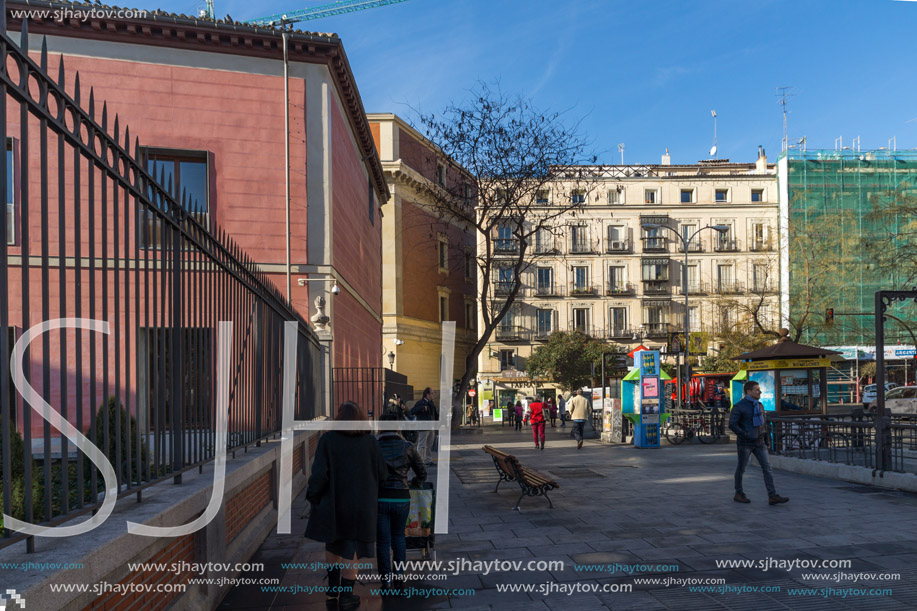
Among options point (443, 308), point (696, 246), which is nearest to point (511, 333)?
point (443, 308)

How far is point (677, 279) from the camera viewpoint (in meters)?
59.8

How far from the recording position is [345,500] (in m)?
5.90

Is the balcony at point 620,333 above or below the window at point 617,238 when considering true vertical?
below

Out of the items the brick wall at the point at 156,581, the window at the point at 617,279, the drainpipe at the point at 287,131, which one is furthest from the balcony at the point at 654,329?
the brick wall at the point at 156,581

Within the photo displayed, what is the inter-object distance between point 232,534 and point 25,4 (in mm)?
14743

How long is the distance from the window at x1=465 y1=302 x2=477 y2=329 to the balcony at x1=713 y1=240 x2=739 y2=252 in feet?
66.3

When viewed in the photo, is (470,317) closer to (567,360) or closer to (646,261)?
(567,360)

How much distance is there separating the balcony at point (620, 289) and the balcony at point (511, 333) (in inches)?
291

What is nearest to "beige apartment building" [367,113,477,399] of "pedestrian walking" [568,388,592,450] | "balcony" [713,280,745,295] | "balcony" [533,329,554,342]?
"balcony" [533,329,554,342]

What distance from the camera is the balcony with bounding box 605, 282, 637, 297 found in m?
59.1

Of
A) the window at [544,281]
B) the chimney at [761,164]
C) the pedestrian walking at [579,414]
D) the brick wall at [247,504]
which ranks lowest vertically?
the pedestrian walking at [579,414]

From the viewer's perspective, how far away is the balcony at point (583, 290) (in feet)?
193

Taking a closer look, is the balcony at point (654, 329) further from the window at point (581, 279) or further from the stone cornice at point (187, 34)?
the stone cornice at point (187, 34)

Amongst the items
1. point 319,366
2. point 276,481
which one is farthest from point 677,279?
point 276,481
